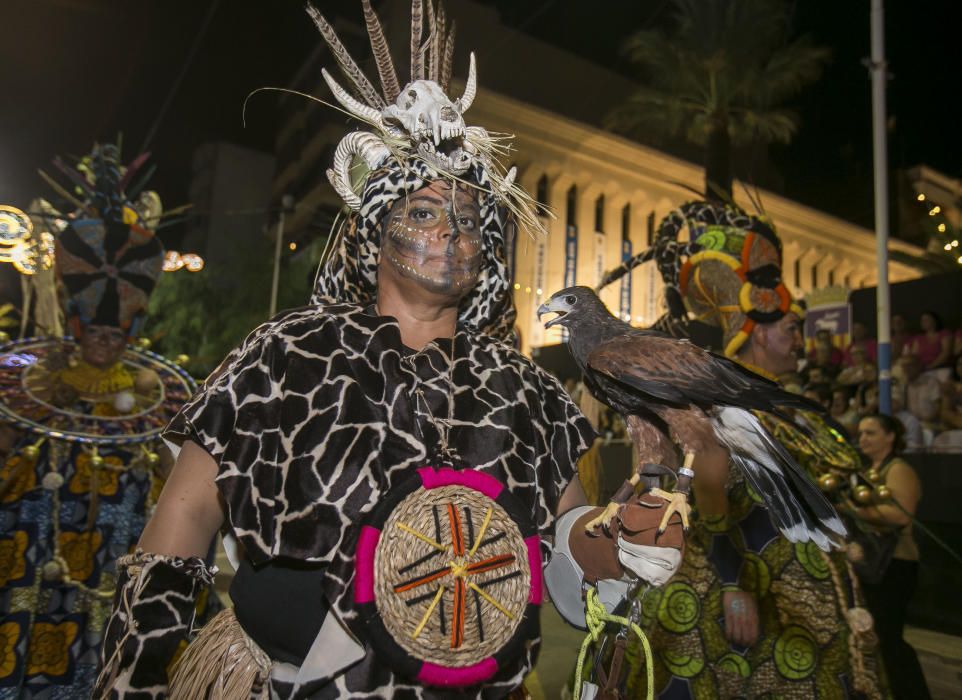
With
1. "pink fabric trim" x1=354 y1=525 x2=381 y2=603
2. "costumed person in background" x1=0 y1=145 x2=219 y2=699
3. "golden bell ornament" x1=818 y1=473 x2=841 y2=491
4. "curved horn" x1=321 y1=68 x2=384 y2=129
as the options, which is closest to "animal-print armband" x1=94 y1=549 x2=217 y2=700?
"pink fabric trim" x1=354 y1=525 x2=381 y2=603

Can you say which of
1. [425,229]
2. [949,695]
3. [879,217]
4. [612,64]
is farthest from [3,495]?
[612,64]

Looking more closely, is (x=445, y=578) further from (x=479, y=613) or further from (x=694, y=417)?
(x=694, y=417)

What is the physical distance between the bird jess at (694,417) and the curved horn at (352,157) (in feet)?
2.85

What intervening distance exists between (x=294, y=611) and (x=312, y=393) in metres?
0.50

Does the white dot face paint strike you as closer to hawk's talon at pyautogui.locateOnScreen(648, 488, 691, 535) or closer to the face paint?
hawk's talon at pyautogui.locateOnScreen(648, 488, 691, 535)

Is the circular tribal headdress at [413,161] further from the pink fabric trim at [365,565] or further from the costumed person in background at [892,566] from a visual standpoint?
the costumed person in background at [892,566]

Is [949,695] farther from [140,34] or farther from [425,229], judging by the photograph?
[140,34]

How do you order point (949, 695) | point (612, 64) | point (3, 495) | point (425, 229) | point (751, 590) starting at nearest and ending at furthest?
point (425, 229)
point (751, 590)
point (3, 495)
point (949, 695)
point (612, 64)

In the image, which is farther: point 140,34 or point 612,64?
point 612,64

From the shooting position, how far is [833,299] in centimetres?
1134

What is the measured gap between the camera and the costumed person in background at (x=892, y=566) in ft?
13.4

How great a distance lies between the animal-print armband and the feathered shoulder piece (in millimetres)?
1116

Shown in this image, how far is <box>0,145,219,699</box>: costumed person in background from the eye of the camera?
3496mm

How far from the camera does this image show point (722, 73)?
16.6m
